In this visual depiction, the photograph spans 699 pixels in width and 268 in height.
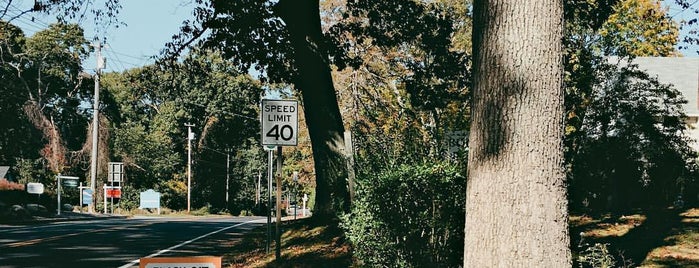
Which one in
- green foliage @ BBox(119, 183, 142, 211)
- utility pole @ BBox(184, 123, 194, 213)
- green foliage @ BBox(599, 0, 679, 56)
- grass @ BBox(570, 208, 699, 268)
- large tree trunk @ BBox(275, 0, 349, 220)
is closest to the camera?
grass @ BBox(570, 208, 699, 268)

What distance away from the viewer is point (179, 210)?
264 feet

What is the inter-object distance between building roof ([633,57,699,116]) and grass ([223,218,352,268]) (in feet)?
92.4

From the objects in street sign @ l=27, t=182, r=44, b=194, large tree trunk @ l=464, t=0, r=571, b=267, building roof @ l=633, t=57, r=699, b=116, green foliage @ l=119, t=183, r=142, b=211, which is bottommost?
green foliage @ l=119, t=183, r=142, b=211

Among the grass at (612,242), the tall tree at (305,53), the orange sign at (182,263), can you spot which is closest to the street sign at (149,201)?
the tall tree at (305,53)

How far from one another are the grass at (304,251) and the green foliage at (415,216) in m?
3.21

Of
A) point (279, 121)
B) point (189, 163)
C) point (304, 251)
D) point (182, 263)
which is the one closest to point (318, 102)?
point (279, 121)

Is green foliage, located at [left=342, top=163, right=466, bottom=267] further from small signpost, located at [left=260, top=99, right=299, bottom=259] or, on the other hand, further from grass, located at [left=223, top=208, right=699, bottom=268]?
small signpost, located at [left=260, top=99, right=299, bottom=259]

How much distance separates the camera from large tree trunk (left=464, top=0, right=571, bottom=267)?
18.6ft

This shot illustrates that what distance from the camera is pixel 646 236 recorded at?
13.0 meters

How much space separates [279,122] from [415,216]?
497 centimetres

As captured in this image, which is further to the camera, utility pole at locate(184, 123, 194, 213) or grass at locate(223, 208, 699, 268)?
utility pole at locate(184, 123, 194, 213)

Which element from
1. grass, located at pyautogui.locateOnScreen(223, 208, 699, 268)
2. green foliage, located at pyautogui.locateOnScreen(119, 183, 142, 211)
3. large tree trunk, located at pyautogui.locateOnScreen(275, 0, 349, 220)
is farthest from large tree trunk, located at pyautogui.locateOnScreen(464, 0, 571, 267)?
green foliage, located at pyautogui.locateOnScreen(119, 183, 142, 211)

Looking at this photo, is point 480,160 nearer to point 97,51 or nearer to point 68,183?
point 97,51

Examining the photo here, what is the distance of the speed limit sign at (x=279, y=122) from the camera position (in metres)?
13.5
